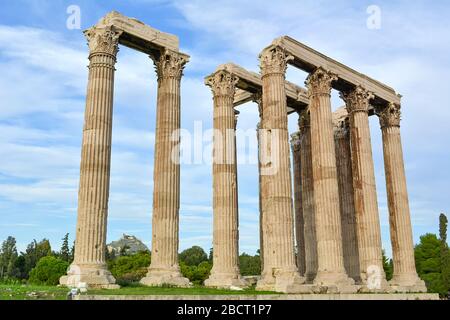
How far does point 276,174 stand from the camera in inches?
1299

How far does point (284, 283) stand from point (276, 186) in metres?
6.62

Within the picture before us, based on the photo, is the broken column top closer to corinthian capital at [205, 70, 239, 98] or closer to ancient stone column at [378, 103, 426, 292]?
corinthian capital at [205, 70, 239, 98]

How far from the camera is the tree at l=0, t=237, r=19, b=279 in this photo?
108 metres

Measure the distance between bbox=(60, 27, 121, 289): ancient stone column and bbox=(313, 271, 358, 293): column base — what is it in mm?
14695

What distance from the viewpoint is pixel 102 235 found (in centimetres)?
2817

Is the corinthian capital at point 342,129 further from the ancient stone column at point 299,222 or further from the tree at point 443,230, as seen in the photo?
the tree at point 443,230

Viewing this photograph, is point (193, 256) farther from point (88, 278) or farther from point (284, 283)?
point (88, 278)

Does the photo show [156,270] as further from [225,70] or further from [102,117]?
[225,70]

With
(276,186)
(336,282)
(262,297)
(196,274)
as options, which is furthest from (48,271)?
(262,297)

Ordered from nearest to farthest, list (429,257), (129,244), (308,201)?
(308,201), (429,257), (129,244)

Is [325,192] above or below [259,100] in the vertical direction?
below

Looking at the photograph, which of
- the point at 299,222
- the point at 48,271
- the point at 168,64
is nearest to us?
the point at 168,64

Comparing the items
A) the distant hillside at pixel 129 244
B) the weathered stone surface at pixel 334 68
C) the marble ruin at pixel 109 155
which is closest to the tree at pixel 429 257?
the weathered stone surface at pixel 334 68
